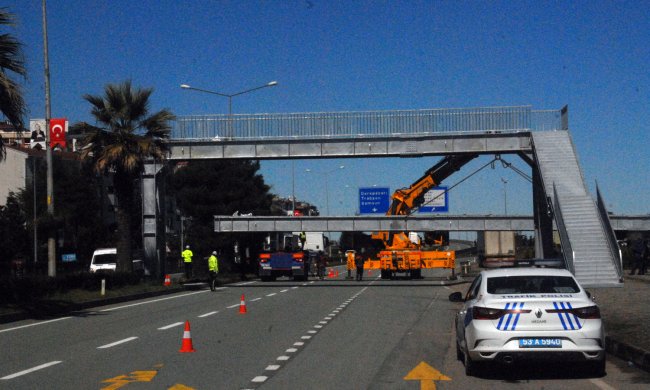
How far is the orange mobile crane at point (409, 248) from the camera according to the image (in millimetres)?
47438

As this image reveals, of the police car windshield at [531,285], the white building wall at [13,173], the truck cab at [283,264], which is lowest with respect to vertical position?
the truck cab at [283,264]

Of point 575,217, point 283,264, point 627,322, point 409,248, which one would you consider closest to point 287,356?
point 627,322

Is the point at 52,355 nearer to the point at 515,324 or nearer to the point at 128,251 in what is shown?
the point at 515,324

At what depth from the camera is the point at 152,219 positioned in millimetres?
40656

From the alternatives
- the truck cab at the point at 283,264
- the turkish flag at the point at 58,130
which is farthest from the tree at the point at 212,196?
the turkish flag at the point at 58,130

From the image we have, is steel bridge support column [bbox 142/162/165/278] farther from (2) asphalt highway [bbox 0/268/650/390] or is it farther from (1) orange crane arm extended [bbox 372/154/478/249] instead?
(2) asphalt highway [bbox 0/268/650/390]

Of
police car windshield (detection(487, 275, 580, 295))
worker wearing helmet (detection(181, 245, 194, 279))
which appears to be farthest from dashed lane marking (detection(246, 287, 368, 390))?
worker wearing helmet (detection(181, 245, 194, 279))

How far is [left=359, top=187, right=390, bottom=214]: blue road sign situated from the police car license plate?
5864 centimetres

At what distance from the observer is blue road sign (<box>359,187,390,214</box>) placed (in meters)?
69.6

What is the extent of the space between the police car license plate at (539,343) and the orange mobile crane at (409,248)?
3530cm

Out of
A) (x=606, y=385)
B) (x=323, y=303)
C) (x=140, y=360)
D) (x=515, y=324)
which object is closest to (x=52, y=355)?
(x=140, y=360)

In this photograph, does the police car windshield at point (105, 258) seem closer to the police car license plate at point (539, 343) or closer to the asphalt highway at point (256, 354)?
the asphalt highway at point (256, 354)

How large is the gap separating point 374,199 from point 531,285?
58120 millimetres

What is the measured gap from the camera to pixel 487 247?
209ft
